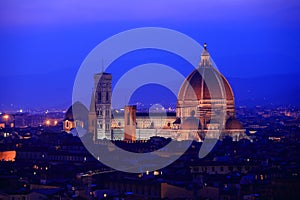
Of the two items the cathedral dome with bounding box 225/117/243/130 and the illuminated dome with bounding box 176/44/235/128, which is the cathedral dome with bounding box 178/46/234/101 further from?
the cathedral dome with bounding box 225/117/243/130

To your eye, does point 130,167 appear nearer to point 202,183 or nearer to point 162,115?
point 202,183

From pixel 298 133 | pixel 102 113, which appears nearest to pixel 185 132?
pixel 102 113

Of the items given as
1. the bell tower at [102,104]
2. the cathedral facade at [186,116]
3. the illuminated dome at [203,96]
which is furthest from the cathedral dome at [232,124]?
the bell tower at [102,104]

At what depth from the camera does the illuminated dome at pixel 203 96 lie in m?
78.2

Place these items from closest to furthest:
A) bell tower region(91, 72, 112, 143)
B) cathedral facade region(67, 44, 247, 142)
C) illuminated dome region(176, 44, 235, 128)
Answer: cathedral facade region(67, 44, 247, 142) → illuminated dome region(176, 44, 235, 128) → bell tower region(91, 72, 112, 143)

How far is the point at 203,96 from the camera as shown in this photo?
7819cm

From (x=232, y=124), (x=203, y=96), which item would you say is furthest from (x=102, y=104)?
(x=232, y=124)

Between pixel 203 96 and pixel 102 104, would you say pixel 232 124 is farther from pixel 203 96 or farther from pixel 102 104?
pixel 102 104

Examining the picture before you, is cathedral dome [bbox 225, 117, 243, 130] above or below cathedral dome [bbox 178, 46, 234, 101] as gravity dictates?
below

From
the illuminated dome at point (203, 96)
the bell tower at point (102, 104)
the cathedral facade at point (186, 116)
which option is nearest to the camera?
the cathedral facade at point (186, 116)

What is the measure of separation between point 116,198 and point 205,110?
42.6 meters

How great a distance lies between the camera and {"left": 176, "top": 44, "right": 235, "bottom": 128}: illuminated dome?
78188 millimetres

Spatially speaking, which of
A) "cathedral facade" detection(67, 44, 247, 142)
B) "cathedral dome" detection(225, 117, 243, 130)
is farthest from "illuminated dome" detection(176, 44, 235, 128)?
"cathedral dome" detection(225, 117, 243, 130)

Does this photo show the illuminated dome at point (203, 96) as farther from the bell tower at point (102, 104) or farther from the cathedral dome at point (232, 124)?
the bell tower at point (102, 104)
